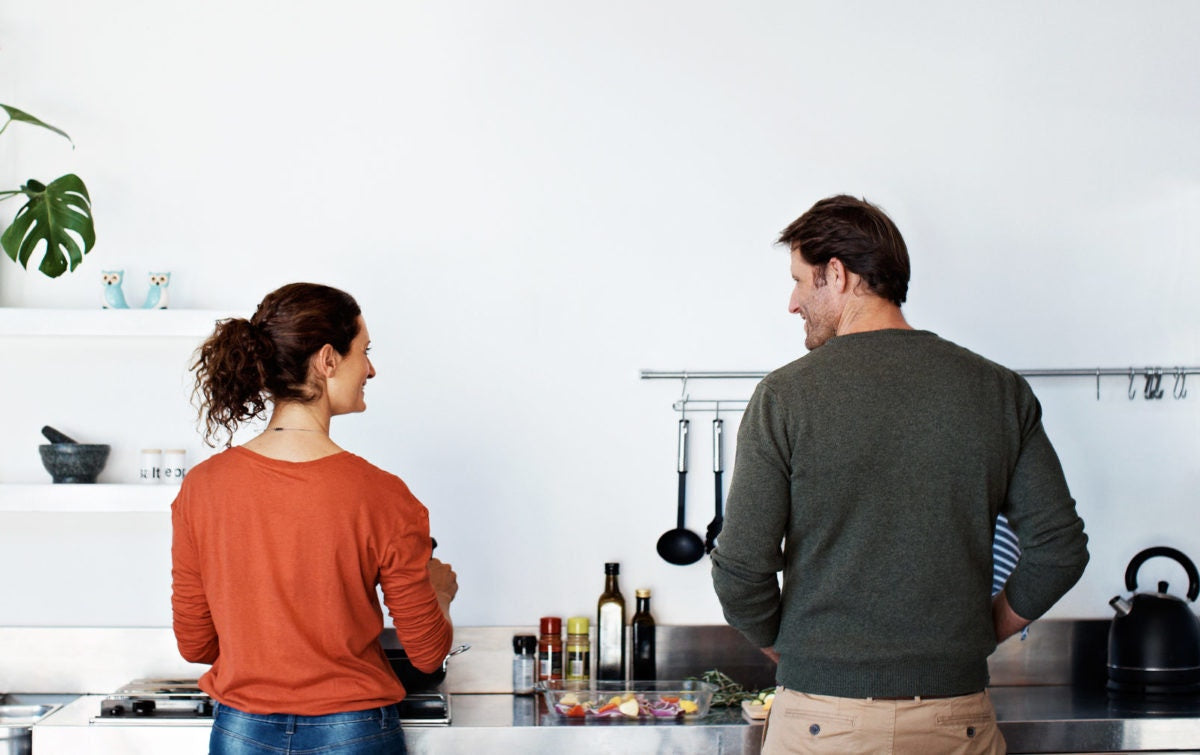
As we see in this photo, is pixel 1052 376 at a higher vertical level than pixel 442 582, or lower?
higher

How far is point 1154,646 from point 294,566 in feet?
5.81

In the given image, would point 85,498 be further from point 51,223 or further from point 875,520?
point 875,520

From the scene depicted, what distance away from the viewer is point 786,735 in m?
1.62

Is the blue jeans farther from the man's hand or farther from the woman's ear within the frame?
the man's hand

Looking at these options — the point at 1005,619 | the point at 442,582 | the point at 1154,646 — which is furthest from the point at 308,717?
the point at 1154,646

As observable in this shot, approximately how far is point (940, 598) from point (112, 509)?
1.64 metres

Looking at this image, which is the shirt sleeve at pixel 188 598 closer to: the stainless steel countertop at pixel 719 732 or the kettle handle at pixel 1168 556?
the stainless steel countertop at pixel 719 732

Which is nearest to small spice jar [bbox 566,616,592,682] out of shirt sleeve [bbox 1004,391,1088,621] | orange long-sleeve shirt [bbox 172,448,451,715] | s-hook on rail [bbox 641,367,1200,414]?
s-hook on rail [bbox 641,367,1200,414]

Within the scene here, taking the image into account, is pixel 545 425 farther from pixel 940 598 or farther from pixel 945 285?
pixel 940 598

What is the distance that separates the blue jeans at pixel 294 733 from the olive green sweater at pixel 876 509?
0.57 m

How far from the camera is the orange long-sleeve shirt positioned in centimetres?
164

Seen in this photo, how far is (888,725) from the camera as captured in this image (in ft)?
5.08

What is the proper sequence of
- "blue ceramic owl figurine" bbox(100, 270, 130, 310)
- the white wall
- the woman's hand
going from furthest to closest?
the white wall, "blue ceramic owl figurine" bbox(100, 270, 130, 310), the woman's hand

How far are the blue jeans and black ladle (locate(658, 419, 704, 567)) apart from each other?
969mm
